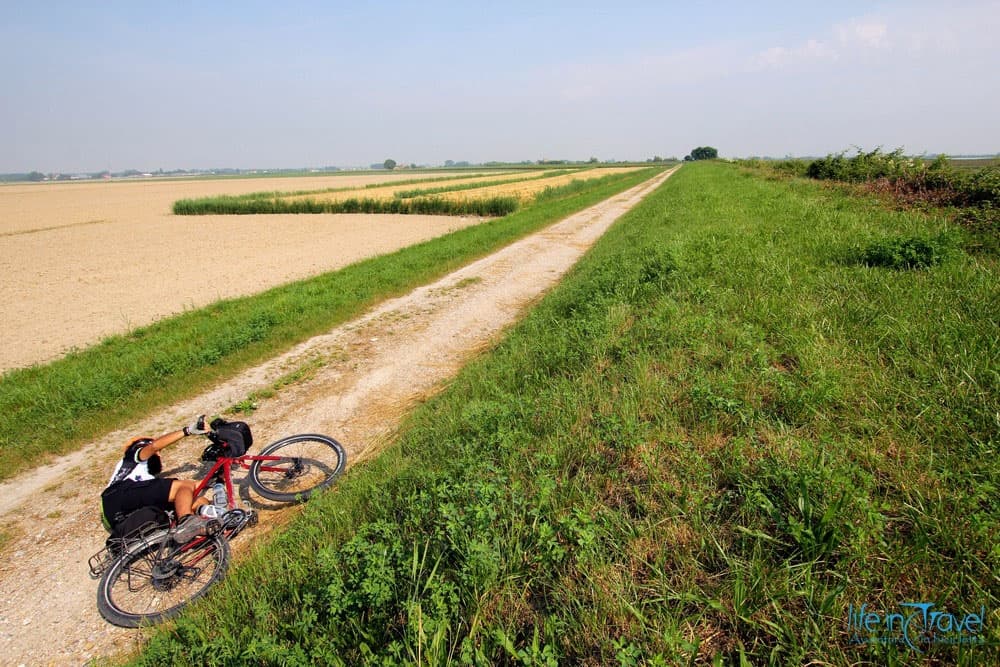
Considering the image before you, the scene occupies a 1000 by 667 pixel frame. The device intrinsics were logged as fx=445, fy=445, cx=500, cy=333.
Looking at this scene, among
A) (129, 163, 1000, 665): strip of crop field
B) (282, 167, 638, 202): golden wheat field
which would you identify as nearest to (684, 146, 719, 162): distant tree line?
(282, 167, 638, 202): golden wheat field

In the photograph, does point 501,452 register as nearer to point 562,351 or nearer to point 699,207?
point 562,351

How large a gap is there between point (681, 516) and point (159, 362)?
7.72 m

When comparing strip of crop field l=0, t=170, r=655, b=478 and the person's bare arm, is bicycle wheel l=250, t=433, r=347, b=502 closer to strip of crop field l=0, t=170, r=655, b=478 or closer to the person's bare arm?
the person's bare arm

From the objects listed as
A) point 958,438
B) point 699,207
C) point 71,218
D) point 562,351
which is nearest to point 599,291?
point 562,351

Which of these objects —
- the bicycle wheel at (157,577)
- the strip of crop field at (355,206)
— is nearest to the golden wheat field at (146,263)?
the strip of crop field at (355,206)

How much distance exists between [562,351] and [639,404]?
183 centimetres

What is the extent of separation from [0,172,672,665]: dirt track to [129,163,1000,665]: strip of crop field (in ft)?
3.56

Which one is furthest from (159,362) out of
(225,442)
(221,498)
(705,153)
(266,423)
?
(705,153)

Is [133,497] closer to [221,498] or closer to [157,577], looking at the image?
[221,498]

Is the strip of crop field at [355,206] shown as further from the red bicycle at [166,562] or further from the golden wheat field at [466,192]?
the red bicycle at [166,562]

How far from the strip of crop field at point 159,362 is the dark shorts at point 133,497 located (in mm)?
2443

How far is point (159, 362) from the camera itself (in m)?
6.92

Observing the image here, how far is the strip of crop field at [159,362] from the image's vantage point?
5605 mm

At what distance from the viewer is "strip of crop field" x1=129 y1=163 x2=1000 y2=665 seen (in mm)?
1979
